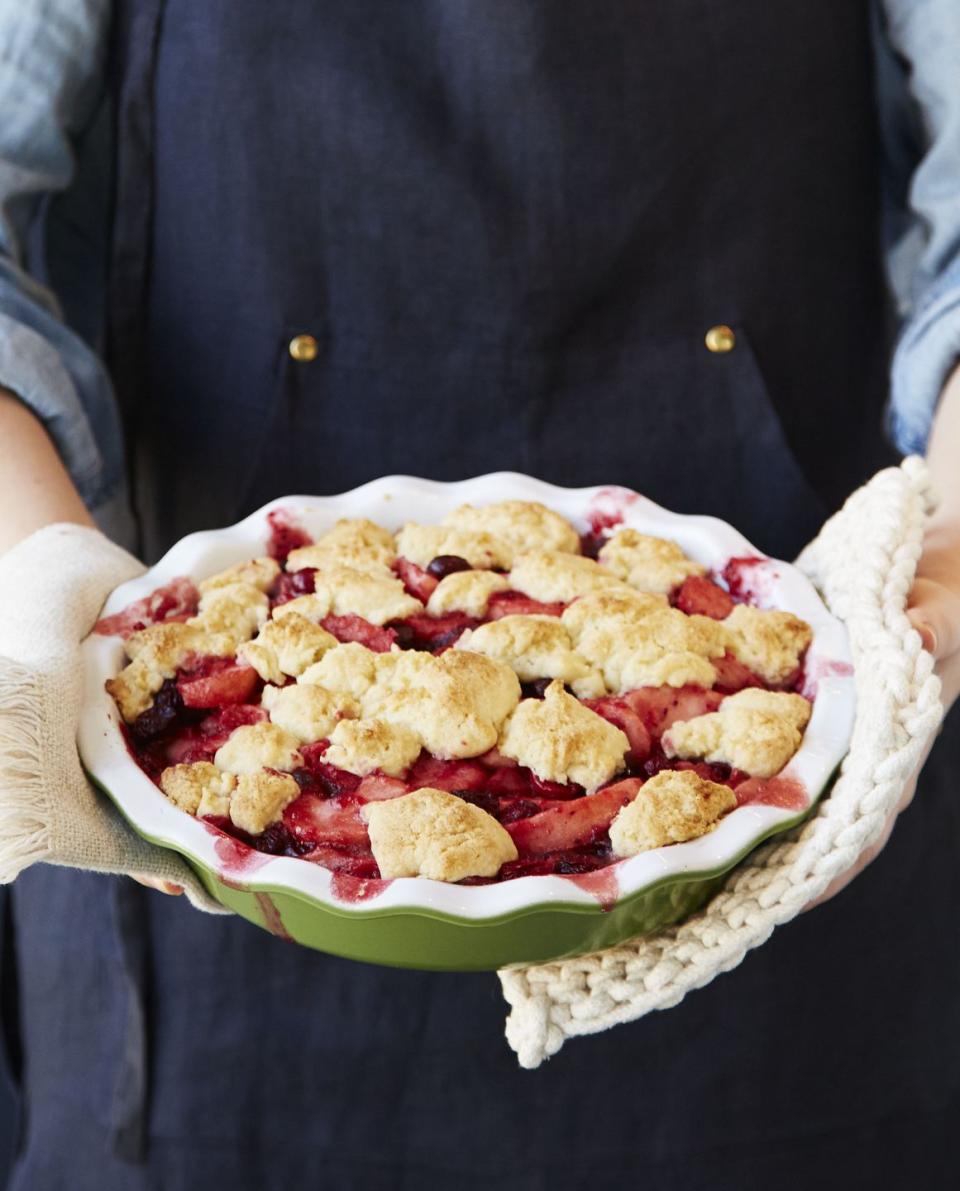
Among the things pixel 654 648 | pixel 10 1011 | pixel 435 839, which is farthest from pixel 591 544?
pixel 10 1011

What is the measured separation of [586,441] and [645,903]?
0.55 metres

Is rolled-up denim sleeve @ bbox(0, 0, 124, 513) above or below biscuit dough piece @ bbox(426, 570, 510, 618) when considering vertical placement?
above

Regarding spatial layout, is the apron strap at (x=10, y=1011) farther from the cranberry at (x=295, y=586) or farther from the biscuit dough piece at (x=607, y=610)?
the biscuit dough piece at (x=607, y=610)

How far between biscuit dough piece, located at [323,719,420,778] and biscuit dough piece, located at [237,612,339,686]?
80 millimetres

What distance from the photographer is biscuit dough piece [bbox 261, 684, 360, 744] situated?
821 mm

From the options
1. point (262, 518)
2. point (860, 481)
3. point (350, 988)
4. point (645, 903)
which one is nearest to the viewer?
point (645, 903)

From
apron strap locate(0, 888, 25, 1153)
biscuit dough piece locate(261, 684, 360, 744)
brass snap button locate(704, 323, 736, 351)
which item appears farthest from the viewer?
apron strap locate(0, 888, 25, 1153)

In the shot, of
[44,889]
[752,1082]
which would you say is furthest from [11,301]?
[752,1082]

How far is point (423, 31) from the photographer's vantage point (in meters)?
1.14

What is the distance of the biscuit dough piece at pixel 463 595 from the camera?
937 millimetres

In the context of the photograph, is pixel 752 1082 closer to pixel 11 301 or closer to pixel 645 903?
pixel 645 903

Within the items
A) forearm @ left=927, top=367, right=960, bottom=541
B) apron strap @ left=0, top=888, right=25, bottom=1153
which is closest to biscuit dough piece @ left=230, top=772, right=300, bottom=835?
forearm @ left=927, top=367, right=960, bottom=541

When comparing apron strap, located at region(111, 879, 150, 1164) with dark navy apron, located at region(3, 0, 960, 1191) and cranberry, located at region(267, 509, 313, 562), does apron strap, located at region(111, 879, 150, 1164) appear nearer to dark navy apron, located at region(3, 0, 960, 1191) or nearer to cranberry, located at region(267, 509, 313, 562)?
dark navy apron, located at region(3, 0, 960, 1191)

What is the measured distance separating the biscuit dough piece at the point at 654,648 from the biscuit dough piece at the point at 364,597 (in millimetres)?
128
